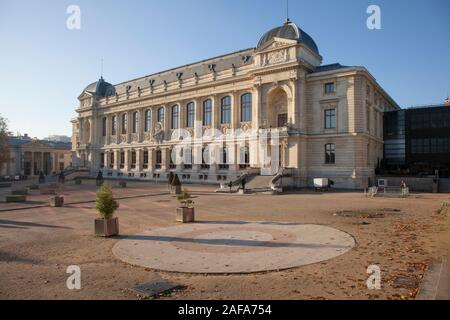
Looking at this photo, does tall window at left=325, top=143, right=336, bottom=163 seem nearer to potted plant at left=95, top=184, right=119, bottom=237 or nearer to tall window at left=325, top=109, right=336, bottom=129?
tall window at left=325, top=109, right=336, bottom=129

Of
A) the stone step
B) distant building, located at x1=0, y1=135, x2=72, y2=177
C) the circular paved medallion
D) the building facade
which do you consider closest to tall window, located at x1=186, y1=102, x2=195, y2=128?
the building facade

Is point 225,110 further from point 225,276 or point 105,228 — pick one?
point 225,276

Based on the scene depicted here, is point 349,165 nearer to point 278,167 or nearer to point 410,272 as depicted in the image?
point 278,167

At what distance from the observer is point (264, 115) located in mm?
44094

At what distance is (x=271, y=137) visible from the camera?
42344 mm

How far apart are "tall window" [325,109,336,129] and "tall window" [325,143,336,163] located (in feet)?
7.75

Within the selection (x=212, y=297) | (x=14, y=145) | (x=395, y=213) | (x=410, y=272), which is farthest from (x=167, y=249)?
(x=14, y=145)

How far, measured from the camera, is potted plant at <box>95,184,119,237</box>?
1241 centimetres

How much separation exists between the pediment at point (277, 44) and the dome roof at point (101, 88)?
45.0 m

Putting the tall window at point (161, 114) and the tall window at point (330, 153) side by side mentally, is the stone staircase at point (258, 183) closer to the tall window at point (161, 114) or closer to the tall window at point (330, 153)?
the tall window at point (330, 153)

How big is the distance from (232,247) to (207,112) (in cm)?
4431

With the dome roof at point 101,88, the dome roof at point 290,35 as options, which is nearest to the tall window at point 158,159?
the dome roof at point 101,88
